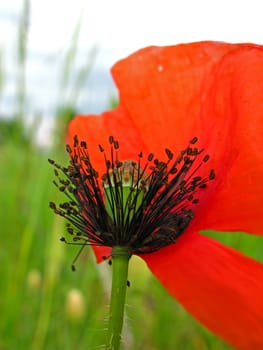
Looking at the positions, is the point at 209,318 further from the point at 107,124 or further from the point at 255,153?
the point at 107,124

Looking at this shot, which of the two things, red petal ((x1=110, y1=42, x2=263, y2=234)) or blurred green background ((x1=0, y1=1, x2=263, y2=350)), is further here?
blurred green background ((x1=0, y1=1, x2=263, y2=350))

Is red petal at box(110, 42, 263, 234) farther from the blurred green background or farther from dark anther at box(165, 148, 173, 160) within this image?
the blurred green background

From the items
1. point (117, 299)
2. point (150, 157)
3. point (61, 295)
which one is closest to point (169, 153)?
point (150, 157)

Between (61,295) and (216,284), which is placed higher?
(216,284)

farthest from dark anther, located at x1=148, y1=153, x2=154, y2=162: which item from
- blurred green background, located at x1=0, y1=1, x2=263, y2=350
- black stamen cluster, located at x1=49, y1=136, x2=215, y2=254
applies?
blurred green background, located at x1=0, y1=1, x2=263, y2=350

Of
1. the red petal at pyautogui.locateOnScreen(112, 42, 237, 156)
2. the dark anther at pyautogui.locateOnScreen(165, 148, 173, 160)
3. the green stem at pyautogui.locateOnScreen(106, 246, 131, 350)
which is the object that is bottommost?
the green stem at pyautogui.locateOnScreen(106, 246, 131, 350)

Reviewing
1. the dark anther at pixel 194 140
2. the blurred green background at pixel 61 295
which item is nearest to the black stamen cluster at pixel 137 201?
the dark anther at pixel 194 140

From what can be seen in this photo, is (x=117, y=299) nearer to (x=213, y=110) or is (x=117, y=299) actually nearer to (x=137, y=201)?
(x=137, y=201)
